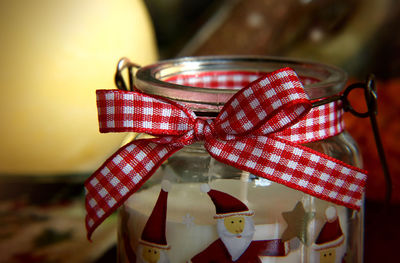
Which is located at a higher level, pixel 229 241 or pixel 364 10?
pixel 364 10

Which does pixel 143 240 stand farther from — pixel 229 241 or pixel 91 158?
pixel 91 158

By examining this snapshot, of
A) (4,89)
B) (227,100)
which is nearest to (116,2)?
Answer: (4,89)

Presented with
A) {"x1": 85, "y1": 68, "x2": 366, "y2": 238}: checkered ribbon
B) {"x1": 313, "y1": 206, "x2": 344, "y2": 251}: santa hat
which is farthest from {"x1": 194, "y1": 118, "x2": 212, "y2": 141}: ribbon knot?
{"x1": 313, "y1": 206, "x2": 344, "y2": 251}: santa hat

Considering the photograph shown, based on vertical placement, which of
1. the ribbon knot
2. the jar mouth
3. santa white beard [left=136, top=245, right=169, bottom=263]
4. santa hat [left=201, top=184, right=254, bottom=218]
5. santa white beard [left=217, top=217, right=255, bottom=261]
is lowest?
santa white beard [left=136, top=245, right=169, bottom=263]

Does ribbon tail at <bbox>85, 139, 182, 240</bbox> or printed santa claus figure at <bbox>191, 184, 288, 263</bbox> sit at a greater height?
ribbon tail at <bbox>85, 139, 182, 240</bbox>

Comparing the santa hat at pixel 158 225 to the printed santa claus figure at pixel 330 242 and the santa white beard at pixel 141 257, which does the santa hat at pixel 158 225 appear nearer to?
the santa white beard at pixel 141 257

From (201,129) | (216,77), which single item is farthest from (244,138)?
(216,77)

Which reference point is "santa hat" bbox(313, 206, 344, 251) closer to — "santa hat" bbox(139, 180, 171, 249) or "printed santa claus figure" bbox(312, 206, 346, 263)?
"printed santa claus figure" bbox(312, 206, 346, 263)
